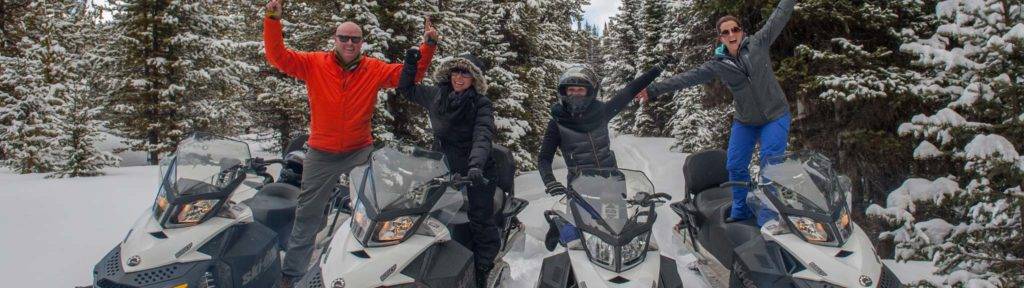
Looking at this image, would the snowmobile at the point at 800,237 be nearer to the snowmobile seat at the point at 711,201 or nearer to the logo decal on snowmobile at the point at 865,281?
the logo decal on snowmobile at the point at 865,281

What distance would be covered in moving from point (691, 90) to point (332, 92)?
20.8 m

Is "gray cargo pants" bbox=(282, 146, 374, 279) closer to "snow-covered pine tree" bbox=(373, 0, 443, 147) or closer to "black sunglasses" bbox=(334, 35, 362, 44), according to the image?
"black sunglasses" bbox=(334, 35, 362, 44)

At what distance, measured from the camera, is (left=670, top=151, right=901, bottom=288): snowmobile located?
3.12 metres

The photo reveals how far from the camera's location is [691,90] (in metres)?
23.3

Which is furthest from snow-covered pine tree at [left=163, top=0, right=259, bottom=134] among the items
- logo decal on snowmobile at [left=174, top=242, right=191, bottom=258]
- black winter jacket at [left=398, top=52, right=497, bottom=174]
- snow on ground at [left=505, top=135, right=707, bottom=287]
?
logo decal on snowmobile at [left=174, top=242, right=191, bottom=258]

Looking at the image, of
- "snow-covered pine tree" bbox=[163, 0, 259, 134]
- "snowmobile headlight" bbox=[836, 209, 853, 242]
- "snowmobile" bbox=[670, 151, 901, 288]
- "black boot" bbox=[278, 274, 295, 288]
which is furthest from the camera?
"snow-covered pine tree" bbox=[163, 0, 259, 134]

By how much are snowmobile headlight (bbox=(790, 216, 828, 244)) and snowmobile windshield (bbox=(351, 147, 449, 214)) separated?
207 cm

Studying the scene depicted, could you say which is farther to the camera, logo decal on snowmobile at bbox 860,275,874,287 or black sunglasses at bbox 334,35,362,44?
black sunglasses at bbox 334,35,362,44

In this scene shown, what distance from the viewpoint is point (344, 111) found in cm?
439

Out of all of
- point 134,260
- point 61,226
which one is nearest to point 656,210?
point 134,260

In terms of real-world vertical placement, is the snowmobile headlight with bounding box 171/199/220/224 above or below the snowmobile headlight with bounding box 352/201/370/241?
below

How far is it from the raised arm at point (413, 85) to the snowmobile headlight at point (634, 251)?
2.04 meters

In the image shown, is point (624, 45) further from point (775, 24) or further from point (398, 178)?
point (398, 178)

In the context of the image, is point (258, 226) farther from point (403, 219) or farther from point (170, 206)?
point (403, 219)
